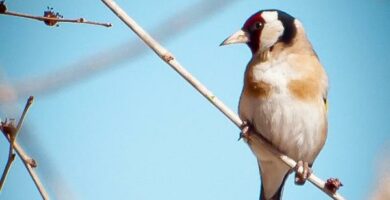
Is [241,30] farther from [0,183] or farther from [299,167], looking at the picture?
[0,183]

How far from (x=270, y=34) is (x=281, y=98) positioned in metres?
0.56

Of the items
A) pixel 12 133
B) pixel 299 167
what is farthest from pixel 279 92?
pixel 12 133

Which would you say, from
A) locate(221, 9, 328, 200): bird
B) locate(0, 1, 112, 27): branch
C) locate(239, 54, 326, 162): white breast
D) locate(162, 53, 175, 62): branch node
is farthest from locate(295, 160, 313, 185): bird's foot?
locate(0, 1, 112, 27): branch

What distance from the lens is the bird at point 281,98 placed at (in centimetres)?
319

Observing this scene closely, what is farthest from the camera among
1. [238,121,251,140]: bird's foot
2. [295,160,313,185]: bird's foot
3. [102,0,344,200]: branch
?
[238,121,251,140]: bird's foot

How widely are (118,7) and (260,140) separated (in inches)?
57.9

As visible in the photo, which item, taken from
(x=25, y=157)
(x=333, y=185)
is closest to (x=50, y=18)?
(x=25, y=157)

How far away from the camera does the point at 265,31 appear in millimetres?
3572

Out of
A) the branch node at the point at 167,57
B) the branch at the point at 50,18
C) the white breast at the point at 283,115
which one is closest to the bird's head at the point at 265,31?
the white breast at the point at 283,115

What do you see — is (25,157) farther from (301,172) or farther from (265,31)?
(265,31)

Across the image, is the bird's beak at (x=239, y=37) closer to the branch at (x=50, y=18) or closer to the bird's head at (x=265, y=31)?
the bird's head at (x=265, y=31)

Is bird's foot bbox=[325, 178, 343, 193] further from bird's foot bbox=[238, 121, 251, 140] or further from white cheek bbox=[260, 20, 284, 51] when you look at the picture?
white cheek bbox=[260, 20, 284, 51]

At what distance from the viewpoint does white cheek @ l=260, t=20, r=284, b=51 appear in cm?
350

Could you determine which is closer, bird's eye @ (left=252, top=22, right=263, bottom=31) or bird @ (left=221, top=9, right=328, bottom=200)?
bird @ (left=221, top=9, right=328, bottom=200)
